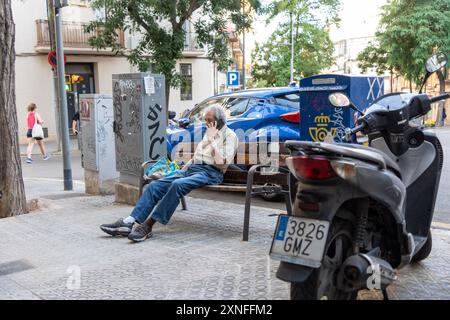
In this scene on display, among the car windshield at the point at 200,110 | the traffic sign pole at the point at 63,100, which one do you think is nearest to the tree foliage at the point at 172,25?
the traffic sign pole at the point at 63,100

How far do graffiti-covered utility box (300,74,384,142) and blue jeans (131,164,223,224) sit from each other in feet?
6.98

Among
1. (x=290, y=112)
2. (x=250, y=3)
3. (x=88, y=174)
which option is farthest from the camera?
(x=250, y=3)

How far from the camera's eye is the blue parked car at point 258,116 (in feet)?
26.3

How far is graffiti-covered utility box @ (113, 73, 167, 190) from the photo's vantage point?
6965 millimetres

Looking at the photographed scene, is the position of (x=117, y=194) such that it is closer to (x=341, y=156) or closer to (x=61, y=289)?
(x=61, y=289)

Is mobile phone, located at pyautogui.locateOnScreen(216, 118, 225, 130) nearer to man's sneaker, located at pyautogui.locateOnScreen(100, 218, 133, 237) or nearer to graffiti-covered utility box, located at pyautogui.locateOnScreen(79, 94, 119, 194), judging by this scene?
man's sneaker, located at pyautogui.locateOnScreen(100, 218, 133, 237)

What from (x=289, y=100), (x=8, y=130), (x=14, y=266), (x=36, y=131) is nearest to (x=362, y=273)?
(x=14, y=266)

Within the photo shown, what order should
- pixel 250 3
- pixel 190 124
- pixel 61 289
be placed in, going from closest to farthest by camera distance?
pixel 61 289 → pixel 190 124 → pixel 250 3

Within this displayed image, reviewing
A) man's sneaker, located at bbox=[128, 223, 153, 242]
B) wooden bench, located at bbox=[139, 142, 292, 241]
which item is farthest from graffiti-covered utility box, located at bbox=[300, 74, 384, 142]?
man's sneaker, located at bbox=[128, 223, 153, 242]

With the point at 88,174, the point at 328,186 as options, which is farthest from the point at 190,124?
→ the point at 328,186

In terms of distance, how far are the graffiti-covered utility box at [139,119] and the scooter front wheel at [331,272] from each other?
4.33 m

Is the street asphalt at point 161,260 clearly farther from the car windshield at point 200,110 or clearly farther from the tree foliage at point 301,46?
the tree foliage at point 301,46

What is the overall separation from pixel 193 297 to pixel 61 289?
3.58ft
